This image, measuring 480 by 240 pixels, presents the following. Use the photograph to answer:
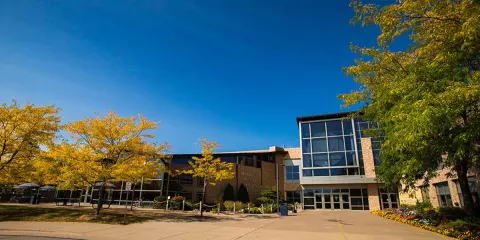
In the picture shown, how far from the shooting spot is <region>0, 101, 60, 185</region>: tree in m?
18.2

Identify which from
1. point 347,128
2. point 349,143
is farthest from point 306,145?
point 347,128

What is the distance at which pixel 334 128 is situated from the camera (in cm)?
3922

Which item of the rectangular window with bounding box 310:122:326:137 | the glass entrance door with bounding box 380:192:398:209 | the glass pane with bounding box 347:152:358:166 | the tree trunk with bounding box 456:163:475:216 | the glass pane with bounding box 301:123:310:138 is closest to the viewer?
the tree trunk with bounding box 456:163:475:216

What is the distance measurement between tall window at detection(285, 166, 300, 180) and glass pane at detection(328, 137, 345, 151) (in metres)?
8.01

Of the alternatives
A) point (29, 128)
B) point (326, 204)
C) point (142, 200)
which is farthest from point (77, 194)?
point (326, 204)

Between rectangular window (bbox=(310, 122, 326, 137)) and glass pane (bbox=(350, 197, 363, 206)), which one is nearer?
glass pane (bbox=(350, 197, 363, 206))

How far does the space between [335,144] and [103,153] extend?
3056 cm

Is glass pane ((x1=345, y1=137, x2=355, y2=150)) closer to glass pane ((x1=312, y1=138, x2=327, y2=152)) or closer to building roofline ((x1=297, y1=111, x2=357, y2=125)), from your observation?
glass pane ((x1=312, y1=138, x2=327, y2=152))

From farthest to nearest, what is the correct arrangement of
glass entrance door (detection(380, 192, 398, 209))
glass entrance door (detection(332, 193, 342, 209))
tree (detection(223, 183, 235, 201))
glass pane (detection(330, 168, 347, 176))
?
glass entrance door (detection(332, 193, 342, 209)), glass pane (detection(330, 168, 347, 176)), glass entrance door (detection(380, 192, 398, 209)), tree (detection(223, 183, 235, 201))

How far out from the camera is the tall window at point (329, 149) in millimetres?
37094

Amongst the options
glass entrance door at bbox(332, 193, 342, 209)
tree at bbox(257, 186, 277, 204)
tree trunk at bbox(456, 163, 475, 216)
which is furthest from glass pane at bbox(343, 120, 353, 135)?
tree trunk at bbox(456, 163, 475, 216)

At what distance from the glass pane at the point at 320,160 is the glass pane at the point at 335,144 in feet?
4.34

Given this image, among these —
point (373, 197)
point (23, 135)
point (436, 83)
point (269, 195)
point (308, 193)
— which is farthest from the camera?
point (308, 193)

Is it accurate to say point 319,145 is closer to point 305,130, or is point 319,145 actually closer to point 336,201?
point 305,130
